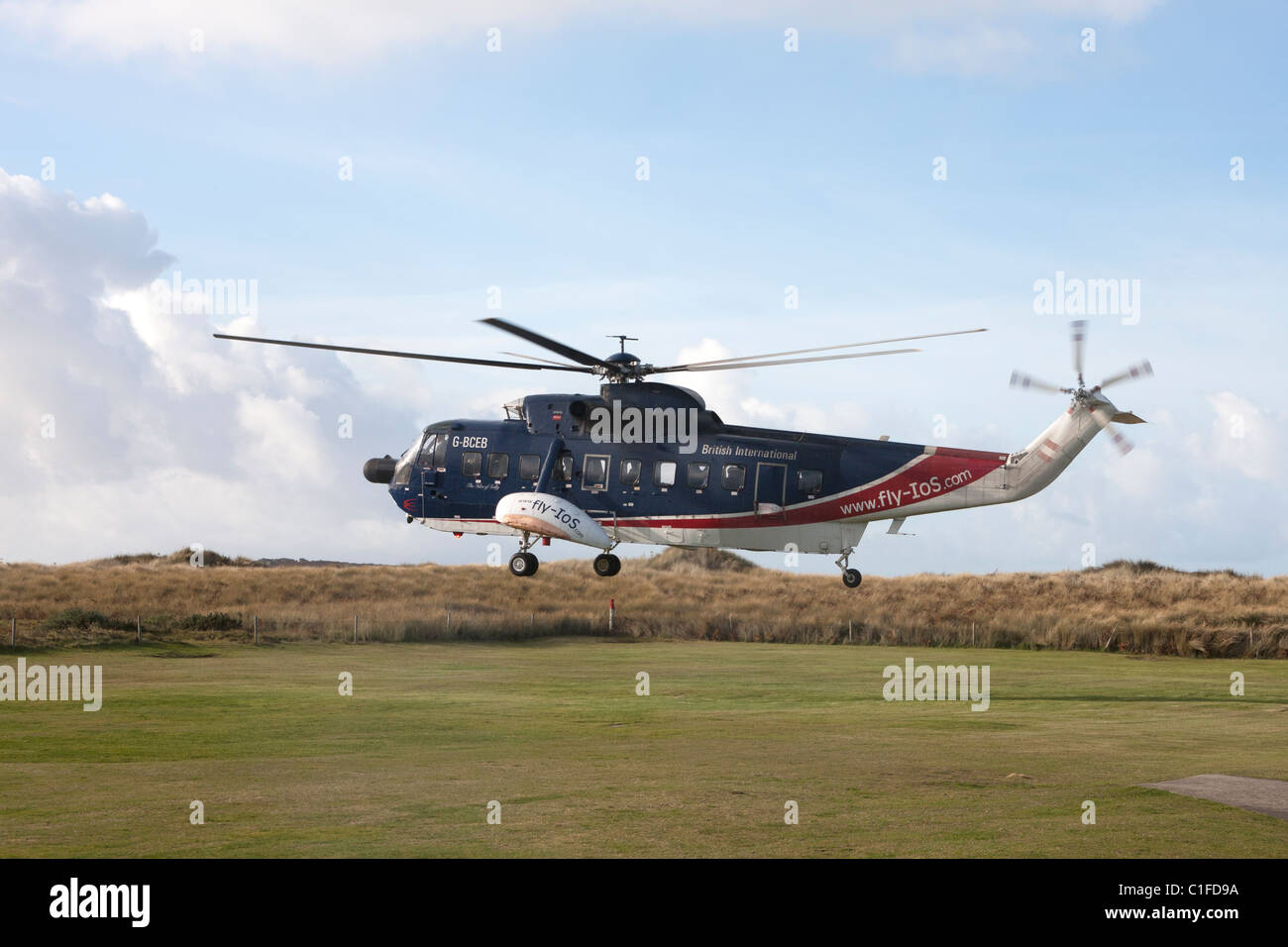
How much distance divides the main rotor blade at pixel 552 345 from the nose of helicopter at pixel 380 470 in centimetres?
731

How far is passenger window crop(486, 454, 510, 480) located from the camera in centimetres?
3462

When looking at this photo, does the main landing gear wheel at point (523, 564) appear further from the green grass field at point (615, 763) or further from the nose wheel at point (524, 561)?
the green grass field at point (615, 763)

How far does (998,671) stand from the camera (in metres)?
61.0

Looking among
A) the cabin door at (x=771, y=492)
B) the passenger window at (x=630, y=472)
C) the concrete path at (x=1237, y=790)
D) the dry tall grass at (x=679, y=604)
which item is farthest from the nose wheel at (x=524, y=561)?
the dry tall grass at (x=679, y=604)

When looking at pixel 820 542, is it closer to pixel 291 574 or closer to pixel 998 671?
pixel 998 671

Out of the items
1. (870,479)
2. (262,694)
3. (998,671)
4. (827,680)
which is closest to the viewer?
(870,479)

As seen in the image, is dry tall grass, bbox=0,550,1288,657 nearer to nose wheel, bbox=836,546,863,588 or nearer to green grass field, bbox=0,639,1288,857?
green grass field, bbox=0,639,1288,857

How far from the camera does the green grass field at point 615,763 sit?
814 inches

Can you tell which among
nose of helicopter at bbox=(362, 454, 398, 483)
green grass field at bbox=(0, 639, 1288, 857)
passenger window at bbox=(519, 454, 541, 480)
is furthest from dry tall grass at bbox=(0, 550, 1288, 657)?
passenger window at bbox=(519, 454, 541, 480)
